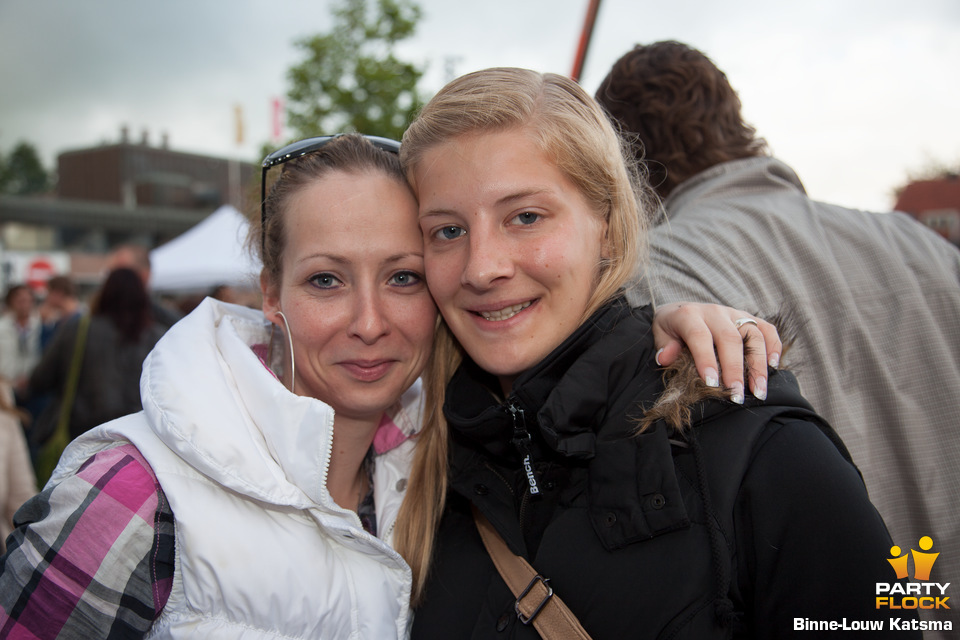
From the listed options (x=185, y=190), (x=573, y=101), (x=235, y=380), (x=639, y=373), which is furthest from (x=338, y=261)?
(x=185, y=190)

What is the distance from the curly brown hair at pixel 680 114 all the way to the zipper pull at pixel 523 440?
1.18 m

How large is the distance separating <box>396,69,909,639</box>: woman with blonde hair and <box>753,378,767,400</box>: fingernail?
27mm

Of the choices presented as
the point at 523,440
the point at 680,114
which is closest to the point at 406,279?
the point at 523,440

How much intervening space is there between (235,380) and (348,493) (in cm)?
61

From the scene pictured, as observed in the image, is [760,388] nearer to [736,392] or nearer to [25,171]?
[736,392]

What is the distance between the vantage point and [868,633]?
3.96 ft

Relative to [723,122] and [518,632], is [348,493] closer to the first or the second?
[518,632]

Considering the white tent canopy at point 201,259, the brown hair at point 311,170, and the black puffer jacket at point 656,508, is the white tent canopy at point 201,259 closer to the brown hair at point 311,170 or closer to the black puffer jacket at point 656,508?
the brown hair at point 311,170

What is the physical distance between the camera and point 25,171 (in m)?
77.5

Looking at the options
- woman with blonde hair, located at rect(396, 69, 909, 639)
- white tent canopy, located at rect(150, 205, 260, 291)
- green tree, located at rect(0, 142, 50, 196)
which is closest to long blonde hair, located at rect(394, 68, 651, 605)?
woman with blonde hair, located at rect(396, 69, 909, 639)

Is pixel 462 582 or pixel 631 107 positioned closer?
pixel 462 582

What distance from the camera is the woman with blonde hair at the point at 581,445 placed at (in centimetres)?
129

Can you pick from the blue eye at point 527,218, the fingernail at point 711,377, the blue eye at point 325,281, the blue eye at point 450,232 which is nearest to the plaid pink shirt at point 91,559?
the blue eye at point 325,281
